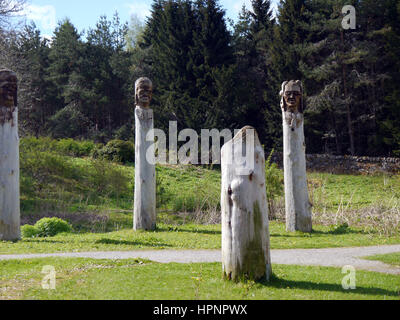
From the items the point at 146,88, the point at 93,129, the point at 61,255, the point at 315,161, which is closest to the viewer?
the point at 61,255

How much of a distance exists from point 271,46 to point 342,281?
86.7 ft

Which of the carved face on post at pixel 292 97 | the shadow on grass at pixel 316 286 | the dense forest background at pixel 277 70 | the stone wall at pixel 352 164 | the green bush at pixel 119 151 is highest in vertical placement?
the dense forest background at pixel 277 70

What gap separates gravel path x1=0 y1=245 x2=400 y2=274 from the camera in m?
7.61

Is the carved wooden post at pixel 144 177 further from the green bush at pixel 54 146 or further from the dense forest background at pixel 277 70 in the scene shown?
the dense forest background at pixel 277 70

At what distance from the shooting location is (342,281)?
19.8 feet

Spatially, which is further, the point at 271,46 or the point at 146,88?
the point at 271,46

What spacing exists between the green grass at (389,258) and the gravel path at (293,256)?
7.8 inches

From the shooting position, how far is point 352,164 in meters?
26.3

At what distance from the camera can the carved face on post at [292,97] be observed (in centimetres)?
1131

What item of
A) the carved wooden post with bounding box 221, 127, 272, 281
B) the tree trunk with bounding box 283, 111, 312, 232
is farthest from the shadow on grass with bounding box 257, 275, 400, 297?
the tree trunk with bounding box 283, 111, 312, 232

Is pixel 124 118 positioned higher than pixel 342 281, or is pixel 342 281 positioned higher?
pixel 124 118

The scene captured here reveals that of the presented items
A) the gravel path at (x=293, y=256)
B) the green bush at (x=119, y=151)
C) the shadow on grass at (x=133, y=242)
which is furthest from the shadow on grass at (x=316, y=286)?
the green bush at (x=119, y=151)
